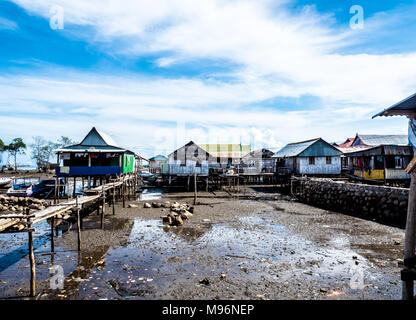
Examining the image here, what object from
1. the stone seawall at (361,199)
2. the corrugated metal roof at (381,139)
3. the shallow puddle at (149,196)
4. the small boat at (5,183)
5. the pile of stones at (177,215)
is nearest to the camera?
the pile of stones at (177,215)

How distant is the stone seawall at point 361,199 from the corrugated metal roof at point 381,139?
1059cm

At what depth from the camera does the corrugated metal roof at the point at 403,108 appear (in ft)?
14.7

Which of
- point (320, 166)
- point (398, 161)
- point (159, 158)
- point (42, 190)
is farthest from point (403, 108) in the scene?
point (159, 158)

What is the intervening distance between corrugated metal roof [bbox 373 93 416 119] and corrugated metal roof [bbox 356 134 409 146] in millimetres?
26847

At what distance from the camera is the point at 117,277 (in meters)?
8.48

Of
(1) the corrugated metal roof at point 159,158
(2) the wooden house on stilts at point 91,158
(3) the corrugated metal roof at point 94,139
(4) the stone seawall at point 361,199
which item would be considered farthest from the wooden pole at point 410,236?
(1) the corrugated metal roof at point 159,158

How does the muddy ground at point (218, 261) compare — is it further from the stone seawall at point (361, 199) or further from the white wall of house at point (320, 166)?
the white wall of house at point (320, 166)

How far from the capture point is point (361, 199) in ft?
62.7

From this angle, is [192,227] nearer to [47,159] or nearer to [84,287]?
[84,287]

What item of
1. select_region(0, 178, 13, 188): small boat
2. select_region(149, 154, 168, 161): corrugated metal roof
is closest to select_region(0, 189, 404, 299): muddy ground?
select_region(0, 178, 13, 188): small boat

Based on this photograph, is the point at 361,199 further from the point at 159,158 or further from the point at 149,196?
the point at 159,158

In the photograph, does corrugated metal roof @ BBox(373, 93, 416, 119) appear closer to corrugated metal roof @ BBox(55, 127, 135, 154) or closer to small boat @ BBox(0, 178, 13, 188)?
corrugated metal roof @ BBox(55, 127, 135, 154)

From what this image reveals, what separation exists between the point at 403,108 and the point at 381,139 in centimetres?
3690
